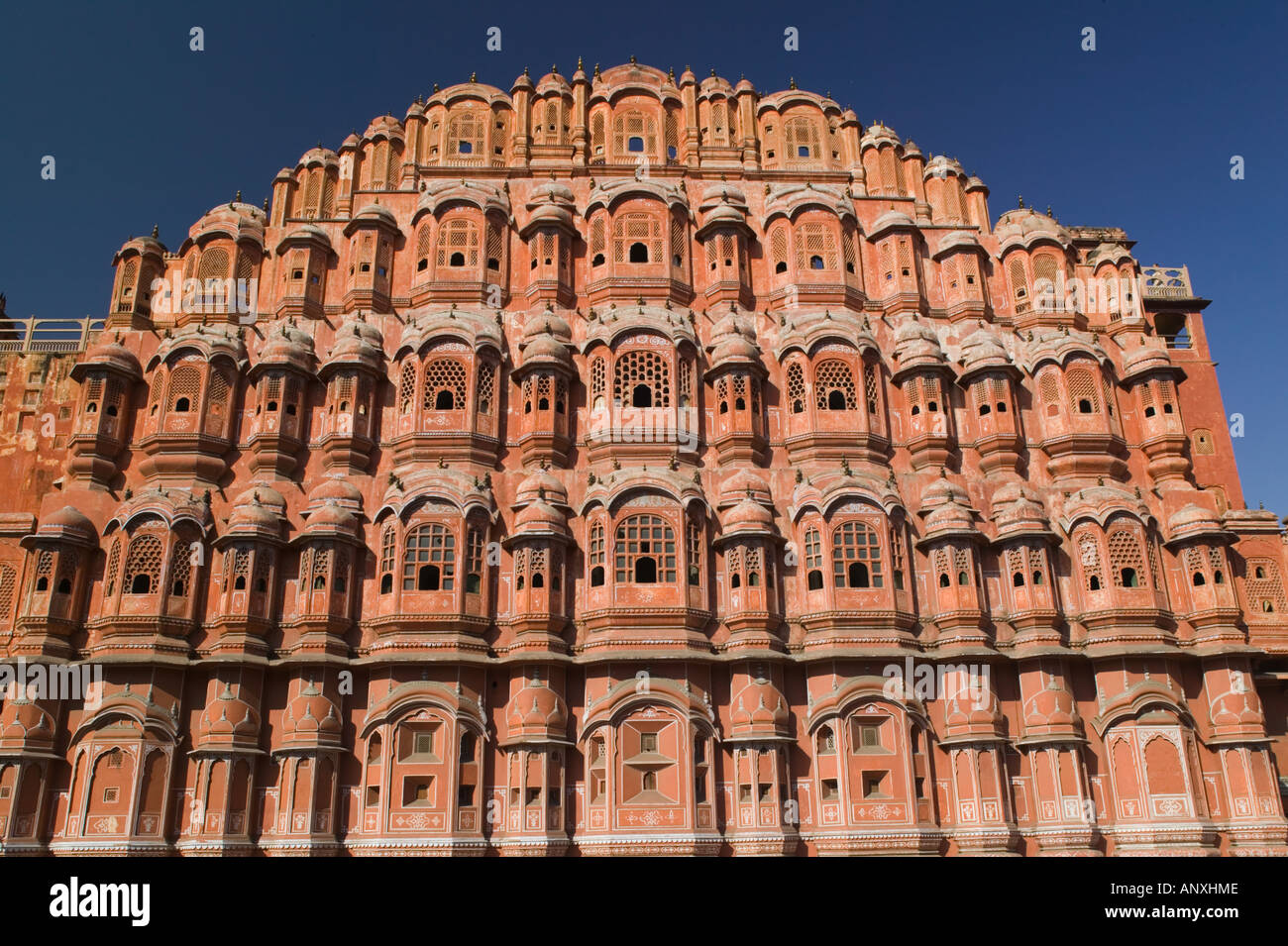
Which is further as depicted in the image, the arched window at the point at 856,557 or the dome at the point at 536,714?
the arched window at the point at 856,557

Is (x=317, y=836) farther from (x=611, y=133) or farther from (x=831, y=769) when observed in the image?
(x=611, y=133)

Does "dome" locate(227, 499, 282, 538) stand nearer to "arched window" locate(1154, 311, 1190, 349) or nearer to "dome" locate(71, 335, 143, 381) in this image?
"dome" locate(71, 335, 143, 381)

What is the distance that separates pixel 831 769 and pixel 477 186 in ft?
68.6

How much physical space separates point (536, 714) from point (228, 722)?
757 cm

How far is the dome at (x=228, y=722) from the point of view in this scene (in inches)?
937

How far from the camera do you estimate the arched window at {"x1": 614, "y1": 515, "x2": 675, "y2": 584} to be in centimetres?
2556

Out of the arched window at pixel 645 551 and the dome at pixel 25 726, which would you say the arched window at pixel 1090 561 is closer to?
the arched window at pixel 645 551

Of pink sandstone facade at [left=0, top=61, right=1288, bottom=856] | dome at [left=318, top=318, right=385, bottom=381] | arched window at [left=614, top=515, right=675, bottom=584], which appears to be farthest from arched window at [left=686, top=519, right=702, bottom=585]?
dome at [left=318, top=318, right=385, bottom=381]

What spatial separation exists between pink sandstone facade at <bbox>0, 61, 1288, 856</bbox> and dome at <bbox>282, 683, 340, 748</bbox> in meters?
0.08

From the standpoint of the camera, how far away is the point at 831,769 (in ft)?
78.9

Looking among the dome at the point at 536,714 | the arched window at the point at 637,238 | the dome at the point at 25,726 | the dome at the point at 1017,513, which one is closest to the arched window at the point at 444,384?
the arched window at the point at 637,238

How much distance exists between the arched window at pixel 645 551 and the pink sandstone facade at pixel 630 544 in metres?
0.11

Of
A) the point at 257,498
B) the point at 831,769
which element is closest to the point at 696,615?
the point at 831,769
